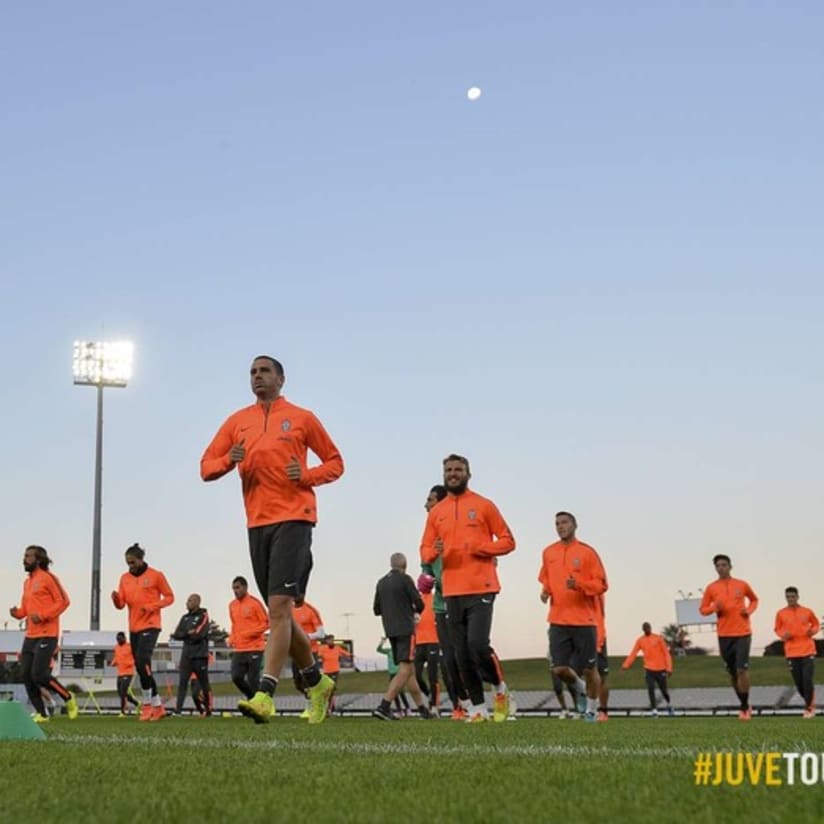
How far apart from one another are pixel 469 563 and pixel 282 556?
11.0 feet

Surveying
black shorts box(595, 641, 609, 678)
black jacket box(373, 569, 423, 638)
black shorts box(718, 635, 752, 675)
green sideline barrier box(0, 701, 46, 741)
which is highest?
black jacket box(373, 569, 423, 638)

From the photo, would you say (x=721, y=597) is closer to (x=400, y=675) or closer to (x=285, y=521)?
(x=400, y=675)

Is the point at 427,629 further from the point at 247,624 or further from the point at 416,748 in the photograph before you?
the point at 416,748

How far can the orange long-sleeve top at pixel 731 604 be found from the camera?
16125mm

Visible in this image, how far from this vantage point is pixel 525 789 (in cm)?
354

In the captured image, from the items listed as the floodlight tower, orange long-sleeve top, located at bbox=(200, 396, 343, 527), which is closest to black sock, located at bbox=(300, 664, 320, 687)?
orange long-sleeve top, located at bbox=(200, 396, 343, 527)

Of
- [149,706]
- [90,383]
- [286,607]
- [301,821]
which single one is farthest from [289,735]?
[90,383]

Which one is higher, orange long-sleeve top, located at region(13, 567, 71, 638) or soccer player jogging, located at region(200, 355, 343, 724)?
soccer player jogging, located at region(200, 355, 343, 724)

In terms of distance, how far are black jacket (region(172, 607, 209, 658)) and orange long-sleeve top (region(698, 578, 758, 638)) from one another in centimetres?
835

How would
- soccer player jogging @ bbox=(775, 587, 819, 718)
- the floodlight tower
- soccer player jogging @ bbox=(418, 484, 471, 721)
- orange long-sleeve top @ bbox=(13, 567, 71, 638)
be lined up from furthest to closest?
the floodlight tower → soccer player jogging @ bbox=(775, 587, 819, 718) → orange long-sleeve top @ bbox=(13, 567, 71, 638) → soccer player jogging @ bbox=(418, 484, 471, 721)

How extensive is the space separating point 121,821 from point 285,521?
5.02 meters

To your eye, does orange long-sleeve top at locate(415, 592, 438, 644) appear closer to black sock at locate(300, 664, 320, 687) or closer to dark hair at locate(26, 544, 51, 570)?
dark hair at locate(26, 544, 51, 570)

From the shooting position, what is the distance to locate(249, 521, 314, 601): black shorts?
7895 mm

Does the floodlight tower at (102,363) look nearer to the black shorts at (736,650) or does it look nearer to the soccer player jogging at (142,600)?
the soccer player jogging at (142,600)
